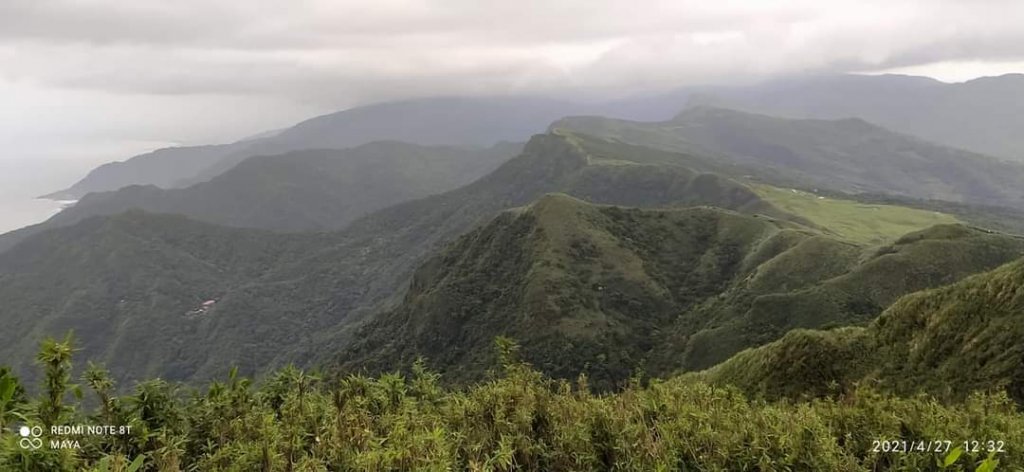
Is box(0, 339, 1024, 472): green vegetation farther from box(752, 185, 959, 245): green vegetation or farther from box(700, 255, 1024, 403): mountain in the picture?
box(752, 185, 959, 245): green vegetation

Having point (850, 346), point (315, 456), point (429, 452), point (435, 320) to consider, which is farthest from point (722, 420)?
point (435, 320)

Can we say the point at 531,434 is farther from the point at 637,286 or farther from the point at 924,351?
the point at 637,286

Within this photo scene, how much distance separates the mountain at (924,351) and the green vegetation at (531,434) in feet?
53.2

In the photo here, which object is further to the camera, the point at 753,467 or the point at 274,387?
the point at 274,387

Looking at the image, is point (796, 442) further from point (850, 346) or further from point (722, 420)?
point (850, 346)

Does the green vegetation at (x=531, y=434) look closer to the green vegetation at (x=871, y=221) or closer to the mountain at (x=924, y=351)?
the mountain at (x=924, y=351)

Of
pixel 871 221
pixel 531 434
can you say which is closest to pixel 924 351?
pixel 531 434

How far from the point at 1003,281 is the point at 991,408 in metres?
25.5

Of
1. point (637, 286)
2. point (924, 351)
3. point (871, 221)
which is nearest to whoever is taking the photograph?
point (924, 351)

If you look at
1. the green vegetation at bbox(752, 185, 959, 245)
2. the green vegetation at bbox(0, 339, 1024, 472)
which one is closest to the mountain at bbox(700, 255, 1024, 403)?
the green vegetation at bbox(0, 339, 1024, 472)

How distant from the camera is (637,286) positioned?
132375mm

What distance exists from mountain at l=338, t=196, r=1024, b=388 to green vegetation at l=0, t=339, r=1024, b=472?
220 ft

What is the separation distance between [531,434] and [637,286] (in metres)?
118

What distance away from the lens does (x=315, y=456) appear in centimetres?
1616
